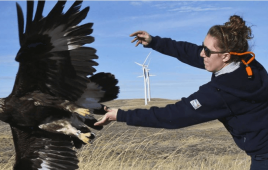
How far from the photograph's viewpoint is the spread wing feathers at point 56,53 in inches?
164

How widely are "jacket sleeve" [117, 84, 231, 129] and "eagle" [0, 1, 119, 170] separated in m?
0.98

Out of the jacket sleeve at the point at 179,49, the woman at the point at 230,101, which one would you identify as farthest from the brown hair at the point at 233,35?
the jacket sleeve at the point at 179,49

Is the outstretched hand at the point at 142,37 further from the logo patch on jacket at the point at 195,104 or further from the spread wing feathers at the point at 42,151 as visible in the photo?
the spread wing feathers at the point at 42,151

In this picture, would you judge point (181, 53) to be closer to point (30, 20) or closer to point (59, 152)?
point (30, 20)

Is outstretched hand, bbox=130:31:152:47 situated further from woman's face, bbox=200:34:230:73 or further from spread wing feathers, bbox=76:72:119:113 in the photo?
woman's face, bbox=200:34:230:73

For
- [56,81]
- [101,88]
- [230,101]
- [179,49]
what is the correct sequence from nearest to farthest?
1. [230,101]
2. [179,49]
3. [56,81]
4. [101,88]

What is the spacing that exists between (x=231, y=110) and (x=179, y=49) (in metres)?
1.34

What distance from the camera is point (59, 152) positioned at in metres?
5.32

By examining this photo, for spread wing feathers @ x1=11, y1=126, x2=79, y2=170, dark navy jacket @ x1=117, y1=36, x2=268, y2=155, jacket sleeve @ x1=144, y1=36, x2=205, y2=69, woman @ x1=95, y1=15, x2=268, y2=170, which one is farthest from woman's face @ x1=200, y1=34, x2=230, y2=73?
spread wing feathers @ x1=11, y1=126, x2=79, y2=170

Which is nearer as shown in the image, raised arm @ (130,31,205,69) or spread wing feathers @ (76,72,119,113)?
raised arm @ (130,31,205,69)

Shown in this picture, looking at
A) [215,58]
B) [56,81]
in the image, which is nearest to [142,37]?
[56,81]

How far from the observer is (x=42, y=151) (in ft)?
17.6

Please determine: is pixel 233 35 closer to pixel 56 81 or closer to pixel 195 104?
pixel 195 104

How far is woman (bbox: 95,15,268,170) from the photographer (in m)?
3.20
